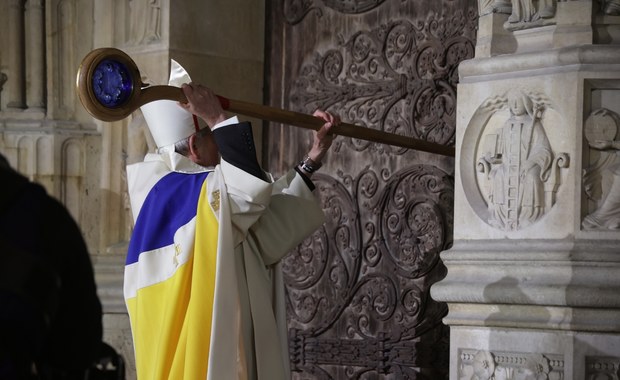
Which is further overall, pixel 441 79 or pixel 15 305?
pixel 441 79

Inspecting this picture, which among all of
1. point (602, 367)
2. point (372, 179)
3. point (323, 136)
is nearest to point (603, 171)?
point (602, 367)

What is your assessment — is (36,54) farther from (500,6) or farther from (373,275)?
(500,6)

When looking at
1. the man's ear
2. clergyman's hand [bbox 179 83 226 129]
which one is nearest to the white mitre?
the man's ear

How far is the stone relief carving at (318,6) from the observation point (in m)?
6.23

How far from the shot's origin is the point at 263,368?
4812 mm

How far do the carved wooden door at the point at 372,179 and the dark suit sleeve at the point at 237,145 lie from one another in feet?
4.06

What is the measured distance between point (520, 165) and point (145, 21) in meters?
2.31

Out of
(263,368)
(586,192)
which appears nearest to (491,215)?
(586,192)

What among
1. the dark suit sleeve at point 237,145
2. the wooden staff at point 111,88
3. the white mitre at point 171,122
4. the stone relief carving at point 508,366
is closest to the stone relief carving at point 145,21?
the white mitre at point 171,122

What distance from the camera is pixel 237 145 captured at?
484 cm

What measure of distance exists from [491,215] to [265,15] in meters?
2.24

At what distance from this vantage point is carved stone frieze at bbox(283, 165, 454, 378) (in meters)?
5.84

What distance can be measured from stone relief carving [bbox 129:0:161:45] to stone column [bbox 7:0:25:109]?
669 millimetres

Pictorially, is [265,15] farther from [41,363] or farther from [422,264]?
[41,363]
